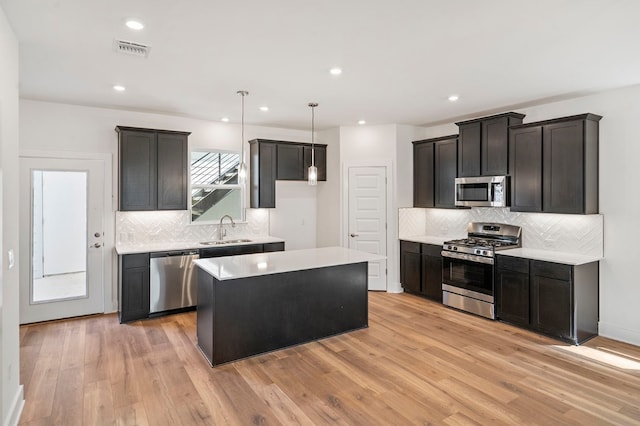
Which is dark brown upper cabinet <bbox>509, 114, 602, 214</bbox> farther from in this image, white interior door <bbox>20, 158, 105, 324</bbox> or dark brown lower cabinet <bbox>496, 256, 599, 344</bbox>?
white interior door <bbox>20, 158, 105, 324</bbox>

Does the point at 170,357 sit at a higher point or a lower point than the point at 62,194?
lower

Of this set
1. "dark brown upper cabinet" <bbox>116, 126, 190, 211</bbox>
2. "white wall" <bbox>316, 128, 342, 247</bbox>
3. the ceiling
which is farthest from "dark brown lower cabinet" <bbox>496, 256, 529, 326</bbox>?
"dark brown upper cabinet" <bbox>116, 126, 190, 211</bbox>

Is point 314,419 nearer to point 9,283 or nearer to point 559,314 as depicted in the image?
point 9,283

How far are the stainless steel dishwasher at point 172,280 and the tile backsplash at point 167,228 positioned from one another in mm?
614

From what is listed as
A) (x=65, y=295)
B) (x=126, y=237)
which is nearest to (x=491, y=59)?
(x=126, y=237)

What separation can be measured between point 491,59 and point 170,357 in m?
4.16

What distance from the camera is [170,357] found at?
3.71m

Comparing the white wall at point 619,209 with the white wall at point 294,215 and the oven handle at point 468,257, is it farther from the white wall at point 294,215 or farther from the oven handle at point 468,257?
the white wall at point 294,215

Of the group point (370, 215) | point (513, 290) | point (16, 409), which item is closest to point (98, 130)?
point (16, 409)

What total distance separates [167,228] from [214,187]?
0.97 metres

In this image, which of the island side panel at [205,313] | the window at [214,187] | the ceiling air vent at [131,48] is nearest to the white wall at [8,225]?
the ceiling air vent at [131,48]

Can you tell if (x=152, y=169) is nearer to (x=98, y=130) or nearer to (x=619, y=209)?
(x=98, y=130)

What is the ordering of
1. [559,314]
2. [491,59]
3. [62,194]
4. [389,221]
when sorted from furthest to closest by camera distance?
[389,221]
[62,194]
[559,314]
[491,59]

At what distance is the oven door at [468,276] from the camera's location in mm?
4840
